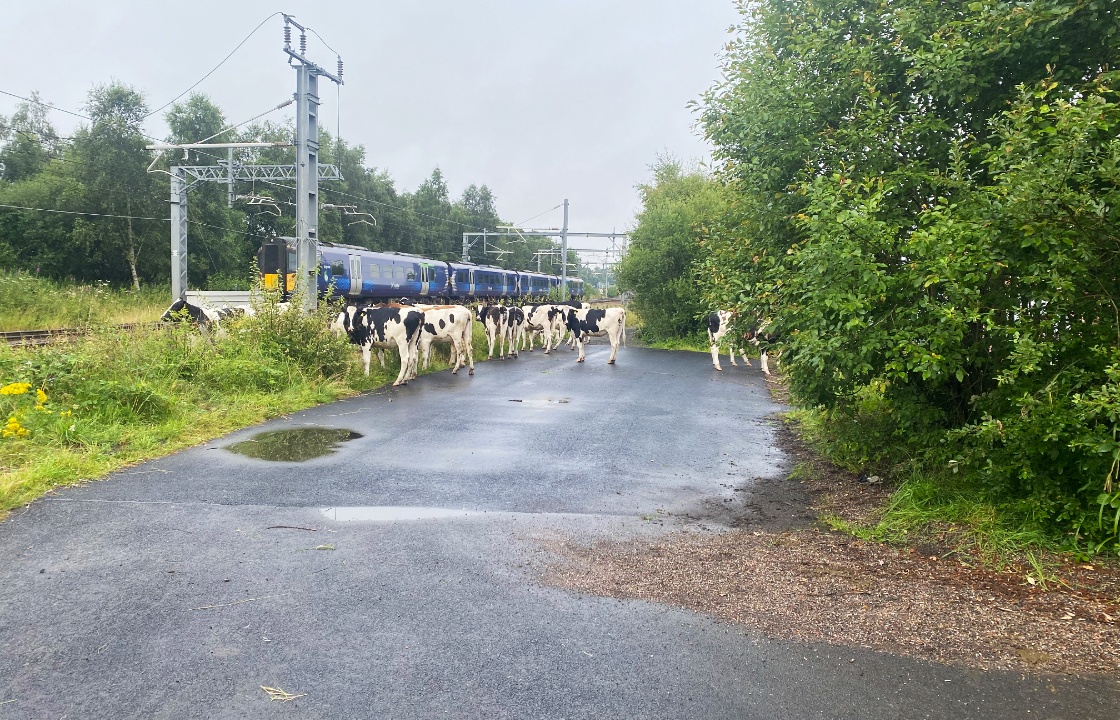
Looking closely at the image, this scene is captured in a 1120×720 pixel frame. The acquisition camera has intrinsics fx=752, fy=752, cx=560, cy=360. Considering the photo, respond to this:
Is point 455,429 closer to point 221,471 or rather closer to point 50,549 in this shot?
point 221,471

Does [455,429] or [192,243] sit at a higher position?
[192,243]

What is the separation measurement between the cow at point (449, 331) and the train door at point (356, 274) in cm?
1567

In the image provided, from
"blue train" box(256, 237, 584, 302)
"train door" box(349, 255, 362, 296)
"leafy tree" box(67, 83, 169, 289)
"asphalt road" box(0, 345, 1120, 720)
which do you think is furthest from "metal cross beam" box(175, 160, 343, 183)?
"asphalt road" box(0, 345, 1120, 720)

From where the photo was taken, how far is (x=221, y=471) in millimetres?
6992

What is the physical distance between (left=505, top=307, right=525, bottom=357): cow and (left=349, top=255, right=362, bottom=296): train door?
38.0 feet

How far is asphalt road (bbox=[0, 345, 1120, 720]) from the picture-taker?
3.11m

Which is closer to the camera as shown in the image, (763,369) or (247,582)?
(247,582)

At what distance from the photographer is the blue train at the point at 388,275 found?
23.1 meters

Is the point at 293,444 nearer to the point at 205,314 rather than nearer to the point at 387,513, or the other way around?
the point at 387,513

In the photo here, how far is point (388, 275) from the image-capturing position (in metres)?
35.4

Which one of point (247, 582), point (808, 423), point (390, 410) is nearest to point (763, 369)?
point (808, 423)

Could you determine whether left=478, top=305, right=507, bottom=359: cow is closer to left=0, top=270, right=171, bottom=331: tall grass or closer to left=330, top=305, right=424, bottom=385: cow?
left=330, top=305, right=424, bottom=385: cow

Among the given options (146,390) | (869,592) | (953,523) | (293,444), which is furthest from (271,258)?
(869,592)

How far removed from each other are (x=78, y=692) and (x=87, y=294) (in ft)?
82.2
